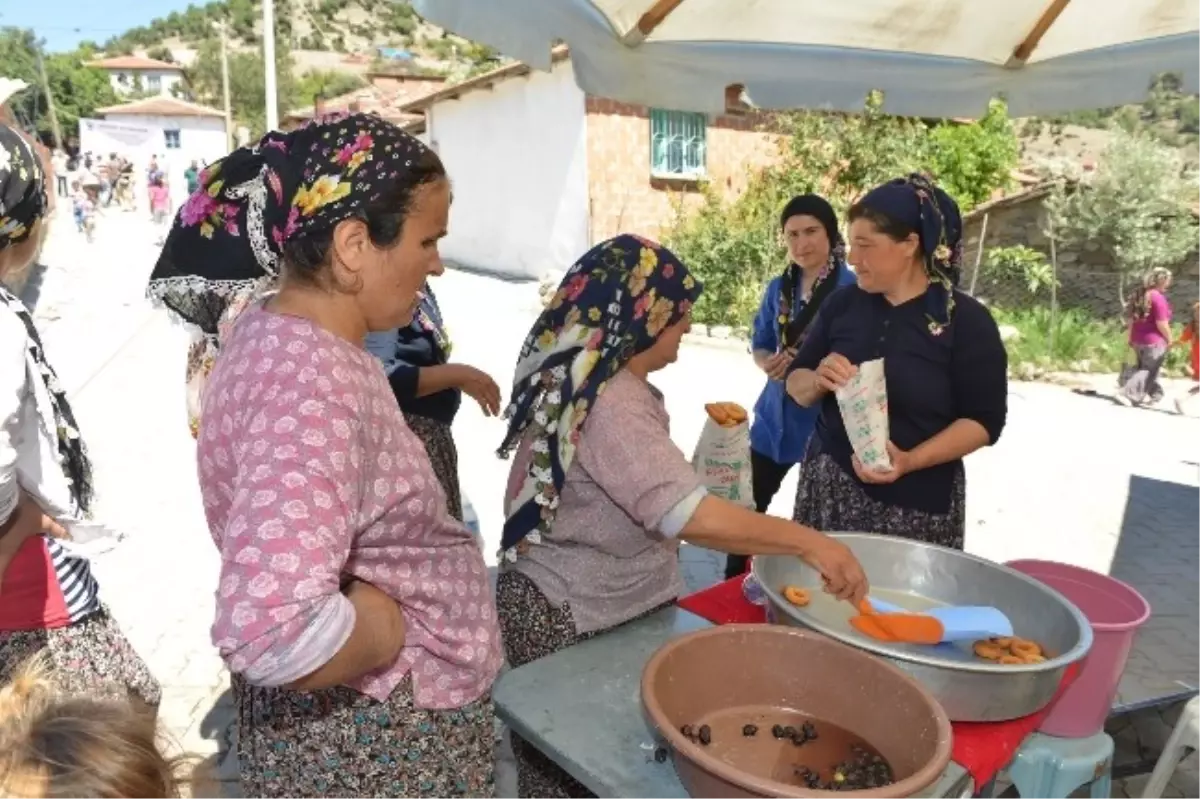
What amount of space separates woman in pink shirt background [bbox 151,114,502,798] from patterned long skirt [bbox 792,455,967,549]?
1337 millimetres

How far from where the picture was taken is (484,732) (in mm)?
1600

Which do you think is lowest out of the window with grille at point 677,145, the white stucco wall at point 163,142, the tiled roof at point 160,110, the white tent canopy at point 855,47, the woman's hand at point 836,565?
the woman's hand at point 836,565

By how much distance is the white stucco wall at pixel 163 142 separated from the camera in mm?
30047

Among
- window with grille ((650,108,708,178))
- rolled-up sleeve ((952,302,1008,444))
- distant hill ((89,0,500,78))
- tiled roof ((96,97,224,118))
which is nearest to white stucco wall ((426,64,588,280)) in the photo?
window with grille ((650,108,708,178))

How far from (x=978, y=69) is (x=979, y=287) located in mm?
11193

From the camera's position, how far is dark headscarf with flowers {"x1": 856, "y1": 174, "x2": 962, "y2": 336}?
2.42 metres

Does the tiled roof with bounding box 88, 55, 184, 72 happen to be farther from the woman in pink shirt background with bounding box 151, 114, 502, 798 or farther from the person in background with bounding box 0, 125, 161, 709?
the woman in pink shirt background with bounding box 151, 114, 502, 798

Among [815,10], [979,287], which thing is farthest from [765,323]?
[979,287]

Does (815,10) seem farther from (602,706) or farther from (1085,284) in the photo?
(1085,284)

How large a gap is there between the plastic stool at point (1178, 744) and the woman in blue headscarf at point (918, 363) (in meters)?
0.67

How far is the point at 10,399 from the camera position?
4.93 feet

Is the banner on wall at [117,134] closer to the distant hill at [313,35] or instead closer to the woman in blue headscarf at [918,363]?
the woman in blue headscarf at [918,363]

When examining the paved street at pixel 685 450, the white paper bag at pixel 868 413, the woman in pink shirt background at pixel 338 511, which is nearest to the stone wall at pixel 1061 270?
the paved street at pixel 685 450

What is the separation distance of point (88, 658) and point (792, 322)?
2669 mm
